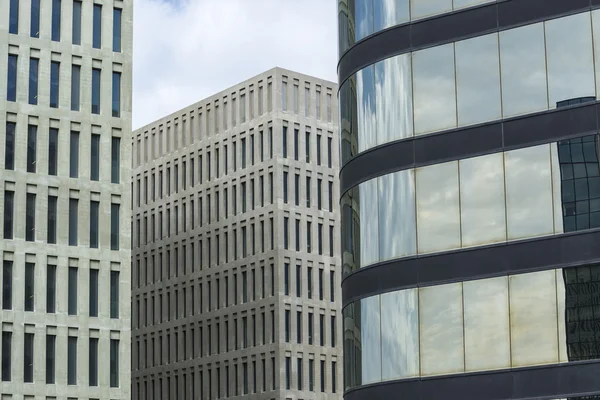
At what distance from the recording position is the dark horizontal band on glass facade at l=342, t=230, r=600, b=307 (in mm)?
39312

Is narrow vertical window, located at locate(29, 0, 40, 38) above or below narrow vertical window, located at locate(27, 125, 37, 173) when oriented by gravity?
above

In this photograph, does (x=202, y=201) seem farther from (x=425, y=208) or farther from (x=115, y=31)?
(x=425, y=208)

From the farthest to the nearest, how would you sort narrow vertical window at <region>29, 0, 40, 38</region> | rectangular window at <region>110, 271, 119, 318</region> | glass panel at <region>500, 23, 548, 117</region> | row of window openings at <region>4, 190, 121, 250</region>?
narrow vertical window at <region>29, 0, 40, 38</region> < rectangular window at <region>110, 271, 119, 318</region> < row of window openings at <region>4, 190, 121, 250</region> < glass panel at <region>500, 23, 548, 117</region>

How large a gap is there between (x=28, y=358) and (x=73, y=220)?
27.1 ft

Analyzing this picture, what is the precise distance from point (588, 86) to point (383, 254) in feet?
29.5

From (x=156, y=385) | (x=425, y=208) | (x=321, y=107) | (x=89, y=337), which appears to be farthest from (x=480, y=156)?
(x=156, y=385)

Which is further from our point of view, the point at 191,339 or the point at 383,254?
the point at 191,339

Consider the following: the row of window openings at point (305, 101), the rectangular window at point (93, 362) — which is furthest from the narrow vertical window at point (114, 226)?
the row of window openings at point (305, 101)

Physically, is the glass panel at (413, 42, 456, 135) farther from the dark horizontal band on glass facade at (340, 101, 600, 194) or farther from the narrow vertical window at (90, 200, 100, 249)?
the narrow vertical window at (90, 200, 100, 249)

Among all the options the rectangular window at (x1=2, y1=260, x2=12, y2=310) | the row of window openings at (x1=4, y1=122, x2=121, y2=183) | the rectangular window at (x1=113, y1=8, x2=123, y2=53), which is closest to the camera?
the rectangular window at (x1=2, y1=260, x2=12, y2=310)

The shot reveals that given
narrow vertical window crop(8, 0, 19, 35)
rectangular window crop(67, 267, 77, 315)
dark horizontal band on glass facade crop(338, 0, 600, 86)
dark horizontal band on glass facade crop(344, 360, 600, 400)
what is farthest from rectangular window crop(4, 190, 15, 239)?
dark horizontal band on glass facade crop(344, 360, 600, 400)

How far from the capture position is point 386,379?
43125 millimetres

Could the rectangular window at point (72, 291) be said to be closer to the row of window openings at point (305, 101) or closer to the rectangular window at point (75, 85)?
the rectangular window at point (75, 85)

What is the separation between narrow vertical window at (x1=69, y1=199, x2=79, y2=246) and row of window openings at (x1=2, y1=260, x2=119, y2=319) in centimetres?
160
